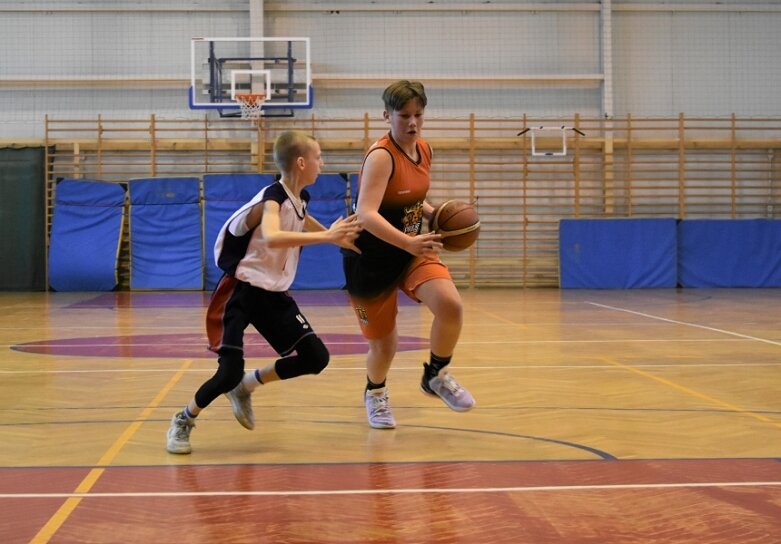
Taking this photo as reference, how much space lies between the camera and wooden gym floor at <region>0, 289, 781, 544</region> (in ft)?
9.15

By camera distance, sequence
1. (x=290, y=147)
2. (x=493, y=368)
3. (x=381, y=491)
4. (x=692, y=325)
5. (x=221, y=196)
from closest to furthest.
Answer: (x=381, y=491)
(x=290, y=147)
(x=493, y=368)
(x=692, y=325)
(x=221, y=196)

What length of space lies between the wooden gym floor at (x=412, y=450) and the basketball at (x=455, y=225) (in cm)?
90

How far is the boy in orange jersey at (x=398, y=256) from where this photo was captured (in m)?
4.05

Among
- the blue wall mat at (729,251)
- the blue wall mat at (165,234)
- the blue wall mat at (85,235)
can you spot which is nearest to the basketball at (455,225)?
the blue wall mat at (165,234)

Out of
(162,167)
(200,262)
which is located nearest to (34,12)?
(162,167)

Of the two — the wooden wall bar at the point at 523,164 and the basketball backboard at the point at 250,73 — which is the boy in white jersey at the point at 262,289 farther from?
the wooden wall bar at the point at 523,164

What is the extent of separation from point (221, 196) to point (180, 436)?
43.0 feet

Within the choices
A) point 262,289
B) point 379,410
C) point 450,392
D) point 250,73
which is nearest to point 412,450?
point 450,392

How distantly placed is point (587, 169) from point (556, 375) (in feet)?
40.7

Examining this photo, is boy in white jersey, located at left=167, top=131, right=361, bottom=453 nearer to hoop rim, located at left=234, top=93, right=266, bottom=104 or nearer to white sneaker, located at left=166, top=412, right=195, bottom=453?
white sneaker, located at left=166, top=412, right=195, bottom=453

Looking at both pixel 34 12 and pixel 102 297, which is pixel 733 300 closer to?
pixel 102 297

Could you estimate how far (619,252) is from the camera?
16.8 meters

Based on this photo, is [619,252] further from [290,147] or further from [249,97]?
[290,147]

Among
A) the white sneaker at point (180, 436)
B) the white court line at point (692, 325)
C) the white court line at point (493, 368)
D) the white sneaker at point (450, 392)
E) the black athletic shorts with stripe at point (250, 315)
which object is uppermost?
the black athletic shorts with stripe at point (250, 315)
